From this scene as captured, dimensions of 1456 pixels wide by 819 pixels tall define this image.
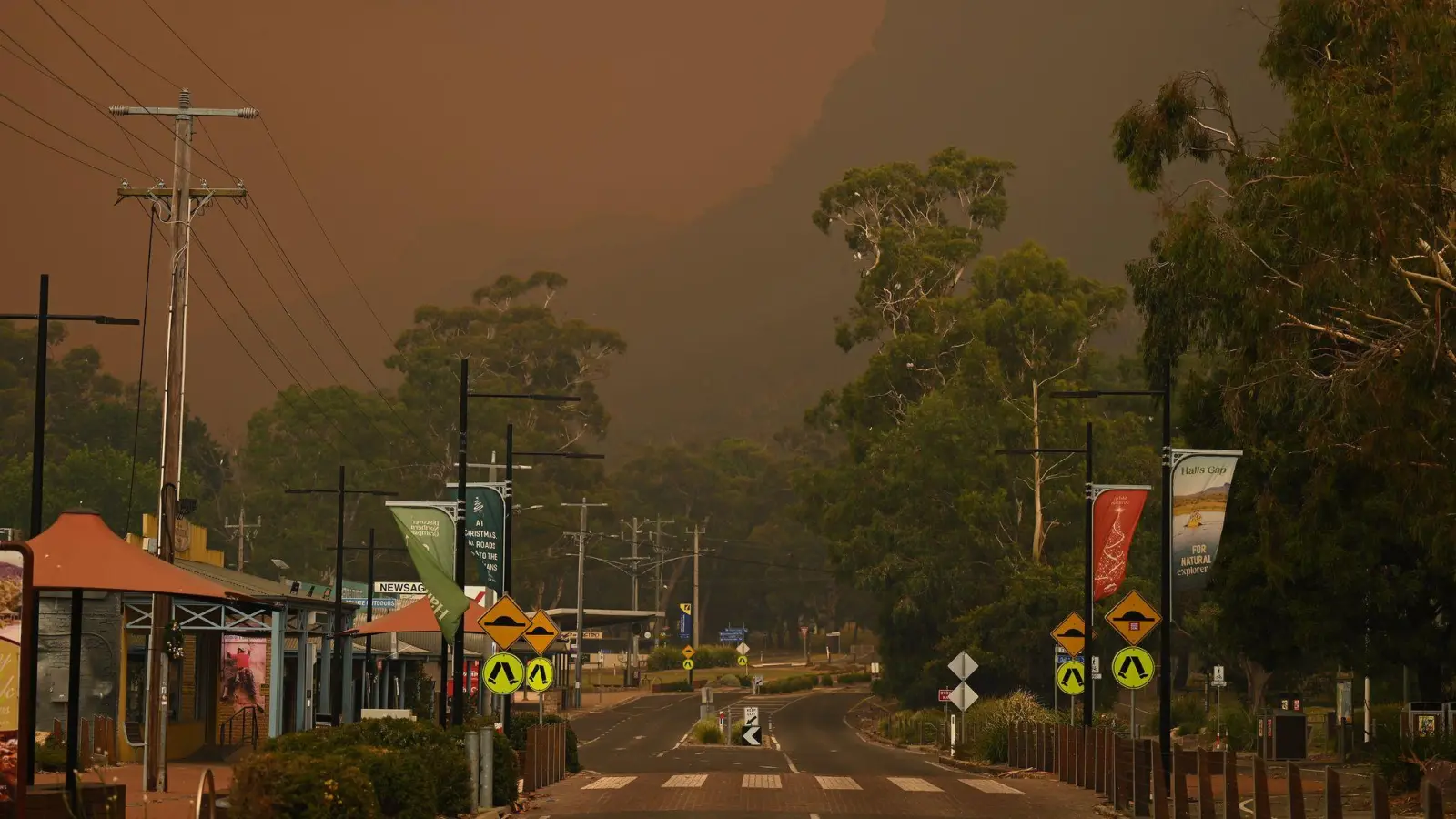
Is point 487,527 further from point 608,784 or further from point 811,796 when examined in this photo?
point 811,796

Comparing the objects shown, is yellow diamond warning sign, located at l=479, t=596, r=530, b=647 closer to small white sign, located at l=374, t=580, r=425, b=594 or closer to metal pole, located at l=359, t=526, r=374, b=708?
metal pole, located at l=359, t=526, r=374, b=708

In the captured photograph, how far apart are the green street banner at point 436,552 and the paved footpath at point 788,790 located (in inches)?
135

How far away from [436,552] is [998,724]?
22710mm

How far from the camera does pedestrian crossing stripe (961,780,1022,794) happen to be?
35125mm

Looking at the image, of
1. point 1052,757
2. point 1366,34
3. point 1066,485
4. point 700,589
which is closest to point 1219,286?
point 1366,34

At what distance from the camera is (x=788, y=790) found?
1331 inches

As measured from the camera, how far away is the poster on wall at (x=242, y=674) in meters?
53.5

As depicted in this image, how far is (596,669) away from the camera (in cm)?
14512

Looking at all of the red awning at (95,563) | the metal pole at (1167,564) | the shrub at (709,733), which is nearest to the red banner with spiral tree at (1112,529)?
the metal pole at (1167,564)

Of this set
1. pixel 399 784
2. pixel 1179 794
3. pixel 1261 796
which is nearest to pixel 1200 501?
pixel 1179 794

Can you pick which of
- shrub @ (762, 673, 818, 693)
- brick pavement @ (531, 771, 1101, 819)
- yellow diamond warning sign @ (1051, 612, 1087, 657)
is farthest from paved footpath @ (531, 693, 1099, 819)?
shrub @ (762, 673, 818, 693)

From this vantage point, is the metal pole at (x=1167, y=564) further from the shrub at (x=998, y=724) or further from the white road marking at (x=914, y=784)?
the shrub at (x=998, y=724)

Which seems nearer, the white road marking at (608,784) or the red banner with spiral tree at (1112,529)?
the white road marking at (608,784)

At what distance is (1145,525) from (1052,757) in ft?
144
